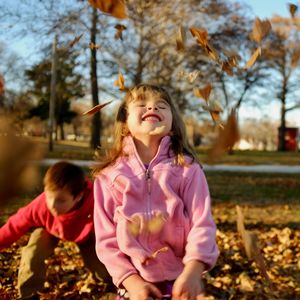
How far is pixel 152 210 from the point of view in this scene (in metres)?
1.96

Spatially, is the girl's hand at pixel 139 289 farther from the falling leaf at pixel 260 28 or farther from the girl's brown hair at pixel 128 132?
the falling leaf at pixel 260 28

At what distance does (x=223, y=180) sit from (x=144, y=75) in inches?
212

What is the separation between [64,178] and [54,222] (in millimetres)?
429

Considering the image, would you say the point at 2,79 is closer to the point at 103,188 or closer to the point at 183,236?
the point at 103,188

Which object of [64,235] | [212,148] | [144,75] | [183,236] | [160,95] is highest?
[144,75]

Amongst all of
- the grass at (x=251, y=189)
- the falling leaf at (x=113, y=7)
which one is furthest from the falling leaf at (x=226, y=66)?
the grass at (x=251, y=189)

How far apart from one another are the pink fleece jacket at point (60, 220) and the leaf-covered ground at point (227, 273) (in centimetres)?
51

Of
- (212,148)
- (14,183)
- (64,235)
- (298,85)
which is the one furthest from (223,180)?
(298,85)

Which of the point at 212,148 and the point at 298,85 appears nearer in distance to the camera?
the point at 212,148

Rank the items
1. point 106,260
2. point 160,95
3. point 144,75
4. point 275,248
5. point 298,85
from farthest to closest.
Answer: point 298,85
point 144,75
point 275,248
point 160,95
point 106,260

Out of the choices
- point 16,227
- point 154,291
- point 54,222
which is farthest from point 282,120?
point 154,291

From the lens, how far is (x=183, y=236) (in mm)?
1955

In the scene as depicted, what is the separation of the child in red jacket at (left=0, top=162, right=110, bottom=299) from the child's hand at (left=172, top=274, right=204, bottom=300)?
1.67 metres

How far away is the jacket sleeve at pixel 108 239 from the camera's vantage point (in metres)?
1.91
